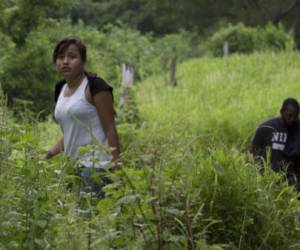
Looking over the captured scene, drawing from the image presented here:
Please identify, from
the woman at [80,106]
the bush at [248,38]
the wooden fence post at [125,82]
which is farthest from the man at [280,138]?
the bush at [248,38]

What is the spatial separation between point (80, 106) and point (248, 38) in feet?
114

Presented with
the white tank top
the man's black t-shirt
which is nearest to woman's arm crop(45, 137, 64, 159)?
the white tank top

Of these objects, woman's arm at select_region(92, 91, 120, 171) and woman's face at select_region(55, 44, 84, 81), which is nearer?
woman's arm at select_region(92, 91, 120, 171)

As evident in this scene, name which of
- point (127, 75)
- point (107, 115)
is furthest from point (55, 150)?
point (127, 75)

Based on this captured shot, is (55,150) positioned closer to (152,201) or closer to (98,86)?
(98,86)

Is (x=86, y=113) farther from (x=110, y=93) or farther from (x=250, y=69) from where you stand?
(x=250, y=69)

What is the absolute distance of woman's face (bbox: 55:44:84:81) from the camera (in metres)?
6.12

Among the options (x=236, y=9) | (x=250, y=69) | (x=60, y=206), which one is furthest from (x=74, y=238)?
(x=236, y=9)

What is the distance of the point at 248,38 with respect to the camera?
40156 millimetres

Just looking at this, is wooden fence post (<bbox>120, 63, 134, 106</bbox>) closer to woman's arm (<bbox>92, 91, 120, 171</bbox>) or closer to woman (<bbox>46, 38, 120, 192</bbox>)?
woman (<bbox>46, 38, 120, 192</bbox>)

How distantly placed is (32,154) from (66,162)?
0.35 meters

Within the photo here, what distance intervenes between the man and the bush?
29505 millimetres

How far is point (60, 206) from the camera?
4316 mm

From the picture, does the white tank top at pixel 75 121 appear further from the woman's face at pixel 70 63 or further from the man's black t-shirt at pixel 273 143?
the man's black t-shirt at pixel 273 143
